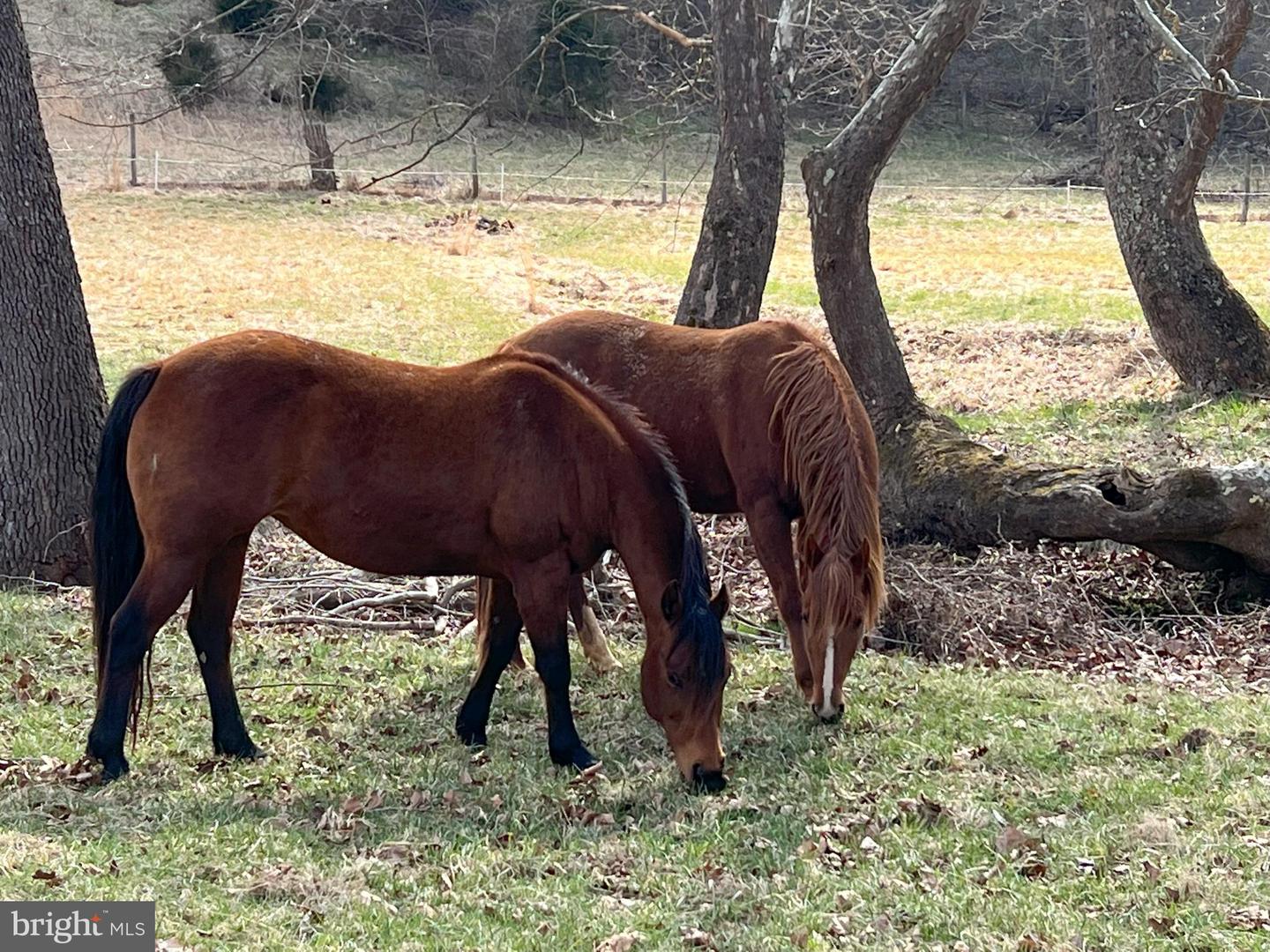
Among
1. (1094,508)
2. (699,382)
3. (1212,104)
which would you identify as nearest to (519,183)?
(1212,104)

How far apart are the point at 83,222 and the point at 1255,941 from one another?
25.7 metres

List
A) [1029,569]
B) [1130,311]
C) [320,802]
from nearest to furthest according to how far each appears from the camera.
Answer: [320,802], [1029,569], [1130,311]

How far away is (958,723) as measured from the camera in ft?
20.3

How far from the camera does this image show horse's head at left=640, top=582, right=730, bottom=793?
17.6ft

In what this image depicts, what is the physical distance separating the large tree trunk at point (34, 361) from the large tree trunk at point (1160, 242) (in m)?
9.92

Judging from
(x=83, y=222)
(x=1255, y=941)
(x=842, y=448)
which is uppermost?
(x=842, y=448)

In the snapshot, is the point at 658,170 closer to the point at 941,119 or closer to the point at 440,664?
the point at 941,119

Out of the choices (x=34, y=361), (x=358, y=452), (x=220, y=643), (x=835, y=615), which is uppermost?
(x=358, y=452)

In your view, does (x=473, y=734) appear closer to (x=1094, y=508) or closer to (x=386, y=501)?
(x=386, y=501)

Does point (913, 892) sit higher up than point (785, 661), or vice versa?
point (913, 892)

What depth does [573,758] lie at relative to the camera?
5.69 metres

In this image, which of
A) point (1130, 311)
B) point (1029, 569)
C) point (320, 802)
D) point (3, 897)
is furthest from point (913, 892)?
point (1130, 311)

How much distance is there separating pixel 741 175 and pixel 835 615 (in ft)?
15.9

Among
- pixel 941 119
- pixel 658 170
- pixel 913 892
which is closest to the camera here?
pixel 913 892
